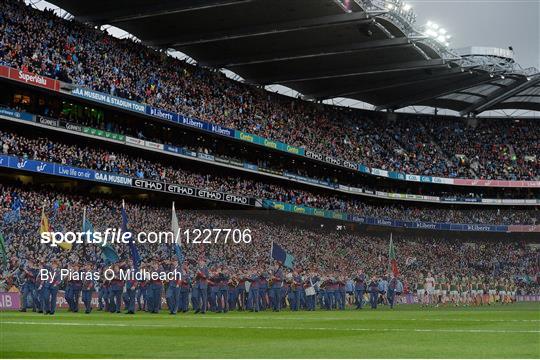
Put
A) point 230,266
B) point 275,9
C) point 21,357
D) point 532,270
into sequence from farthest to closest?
point 532,270 → point 275,9 → point 230,266 → point 21,357

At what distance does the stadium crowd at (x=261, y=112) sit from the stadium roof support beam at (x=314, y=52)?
2190 millimetres

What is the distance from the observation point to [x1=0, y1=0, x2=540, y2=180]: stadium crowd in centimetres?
4275

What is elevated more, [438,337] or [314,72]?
[314,72]

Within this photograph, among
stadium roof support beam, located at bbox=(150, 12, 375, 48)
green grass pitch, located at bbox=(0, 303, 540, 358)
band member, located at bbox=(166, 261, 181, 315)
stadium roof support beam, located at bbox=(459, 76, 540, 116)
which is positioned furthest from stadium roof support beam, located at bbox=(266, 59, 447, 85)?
green grass pitch, located at bbox=(0, 303, 540, 358)

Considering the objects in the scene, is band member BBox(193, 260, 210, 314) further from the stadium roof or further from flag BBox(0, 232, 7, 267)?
the stadium roof

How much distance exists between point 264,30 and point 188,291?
25.7 m

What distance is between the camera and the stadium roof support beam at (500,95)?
67.1 m

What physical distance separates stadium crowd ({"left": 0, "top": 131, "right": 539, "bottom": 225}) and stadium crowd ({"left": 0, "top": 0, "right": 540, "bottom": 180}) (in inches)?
139

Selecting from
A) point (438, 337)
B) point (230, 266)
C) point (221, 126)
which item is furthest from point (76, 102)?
point (438, 337)

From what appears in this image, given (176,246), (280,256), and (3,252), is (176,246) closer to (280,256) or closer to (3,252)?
(3,252)

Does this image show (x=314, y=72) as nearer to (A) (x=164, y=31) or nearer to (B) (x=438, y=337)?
(A) (x=164, y=31)

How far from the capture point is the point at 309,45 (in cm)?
5422

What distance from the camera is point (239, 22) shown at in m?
49.7

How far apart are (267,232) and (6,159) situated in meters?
13.6
